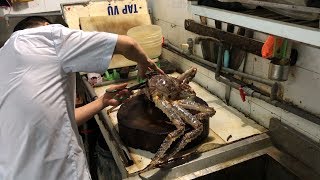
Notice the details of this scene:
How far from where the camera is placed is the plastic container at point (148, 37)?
208 centimetres

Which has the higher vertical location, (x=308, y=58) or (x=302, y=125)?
(x=308, y=58)

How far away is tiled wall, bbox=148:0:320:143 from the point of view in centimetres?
116

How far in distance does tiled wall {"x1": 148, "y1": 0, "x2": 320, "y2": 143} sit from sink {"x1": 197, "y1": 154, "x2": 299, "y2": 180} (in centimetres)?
19

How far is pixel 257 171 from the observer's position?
133cm

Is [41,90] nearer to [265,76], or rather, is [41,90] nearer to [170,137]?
Result: [170,137]

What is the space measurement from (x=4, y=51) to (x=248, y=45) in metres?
1.07

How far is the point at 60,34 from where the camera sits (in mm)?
1060

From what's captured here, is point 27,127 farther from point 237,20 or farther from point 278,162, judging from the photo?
point 278,162

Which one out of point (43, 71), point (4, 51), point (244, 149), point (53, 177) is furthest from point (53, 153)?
point (244, 149)

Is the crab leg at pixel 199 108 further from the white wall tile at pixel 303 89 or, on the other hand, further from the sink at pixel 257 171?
the white wall tile at pixel 303 89

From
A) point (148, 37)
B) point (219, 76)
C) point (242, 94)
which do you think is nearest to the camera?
point (242, 94)

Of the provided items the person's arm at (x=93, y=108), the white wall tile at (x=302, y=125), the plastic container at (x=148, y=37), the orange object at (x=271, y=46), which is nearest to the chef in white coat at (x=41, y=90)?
the person's arm at (x=93, y=108)

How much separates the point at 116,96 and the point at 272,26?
100 centimetres

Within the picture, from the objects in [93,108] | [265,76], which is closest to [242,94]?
[265,76]
